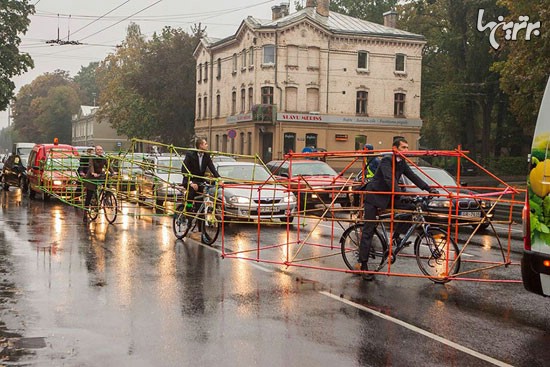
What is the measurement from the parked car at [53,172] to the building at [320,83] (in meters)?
29.8

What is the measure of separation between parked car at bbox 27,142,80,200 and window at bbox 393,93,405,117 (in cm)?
3728

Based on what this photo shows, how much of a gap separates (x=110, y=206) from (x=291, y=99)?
38.7 meters

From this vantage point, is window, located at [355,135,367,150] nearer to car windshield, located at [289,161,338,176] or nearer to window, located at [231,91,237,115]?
window, located at [231,91,237,115]

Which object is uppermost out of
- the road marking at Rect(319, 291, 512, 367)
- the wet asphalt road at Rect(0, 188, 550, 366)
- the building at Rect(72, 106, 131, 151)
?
the building at Rect(72, 106, 131, 151)

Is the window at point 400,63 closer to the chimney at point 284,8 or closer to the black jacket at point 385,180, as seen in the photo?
the chimney at point 284,8

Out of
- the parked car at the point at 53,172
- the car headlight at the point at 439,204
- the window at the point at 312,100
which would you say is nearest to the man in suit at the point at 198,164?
the car headlight at the point at 439,204

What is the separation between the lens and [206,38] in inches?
2576

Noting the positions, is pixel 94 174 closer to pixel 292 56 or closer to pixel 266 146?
pixel 266 146

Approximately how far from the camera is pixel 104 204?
16.9 metres

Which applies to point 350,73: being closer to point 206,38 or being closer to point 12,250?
point 206,38

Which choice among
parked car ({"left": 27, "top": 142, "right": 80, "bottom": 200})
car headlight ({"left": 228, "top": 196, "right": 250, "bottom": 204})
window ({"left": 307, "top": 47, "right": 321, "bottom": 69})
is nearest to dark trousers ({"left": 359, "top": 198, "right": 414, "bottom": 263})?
car headlight ({"left": 228, "top": 196, "right": 250, "bottom": 204})

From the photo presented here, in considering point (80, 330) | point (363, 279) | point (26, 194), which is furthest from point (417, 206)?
point (26, 194)

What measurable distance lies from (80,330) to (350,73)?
166ft

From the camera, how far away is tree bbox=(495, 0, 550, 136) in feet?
106
